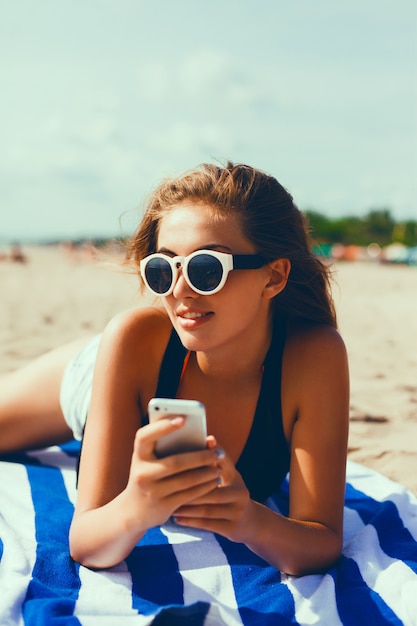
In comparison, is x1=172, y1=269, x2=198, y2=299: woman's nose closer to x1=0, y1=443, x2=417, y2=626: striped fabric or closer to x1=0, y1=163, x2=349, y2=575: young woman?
x1=0, y1=163, x2=349, y2=575: young woman

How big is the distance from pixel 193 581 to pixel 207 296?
0.99m

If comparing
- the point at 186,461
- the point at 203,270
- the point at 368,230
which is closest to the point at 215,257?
the point at 203,270

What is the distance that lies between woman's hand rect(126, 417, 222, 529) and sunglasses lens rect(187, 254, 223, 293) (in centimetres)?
57

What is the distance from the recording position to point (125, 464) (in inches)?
89.2

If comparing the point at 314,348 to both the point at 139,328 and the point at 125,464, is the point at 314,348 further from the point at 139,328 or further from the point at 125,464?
the point at 125,464

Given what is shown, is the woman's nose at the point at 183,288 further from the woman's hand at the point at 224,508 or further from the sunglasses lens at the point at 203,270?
the woman's hand at the point at 224,508

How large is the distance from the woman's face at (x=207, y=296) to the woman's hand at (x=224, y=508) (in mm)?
506

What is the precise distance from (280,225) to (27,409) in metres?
1.69

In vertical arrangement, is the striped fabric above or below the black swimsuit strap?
below

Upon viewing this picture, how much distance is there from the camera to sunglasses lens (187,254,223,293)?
2.10 meters

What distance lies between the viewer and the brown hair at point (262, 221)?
227cm

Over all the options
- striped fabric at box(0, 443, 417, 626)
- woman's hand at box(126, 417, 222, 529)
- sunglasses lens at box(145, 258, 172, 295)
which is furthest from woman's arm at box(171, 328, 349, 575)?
sunglasses lens at box(145, 258, 172, 295)

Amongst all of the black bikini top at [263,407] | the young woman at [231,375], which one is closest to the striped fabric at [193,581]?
the young woman at [231,375]

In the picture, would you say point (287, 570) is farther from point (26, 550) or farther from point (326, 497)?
point (26, 550)
